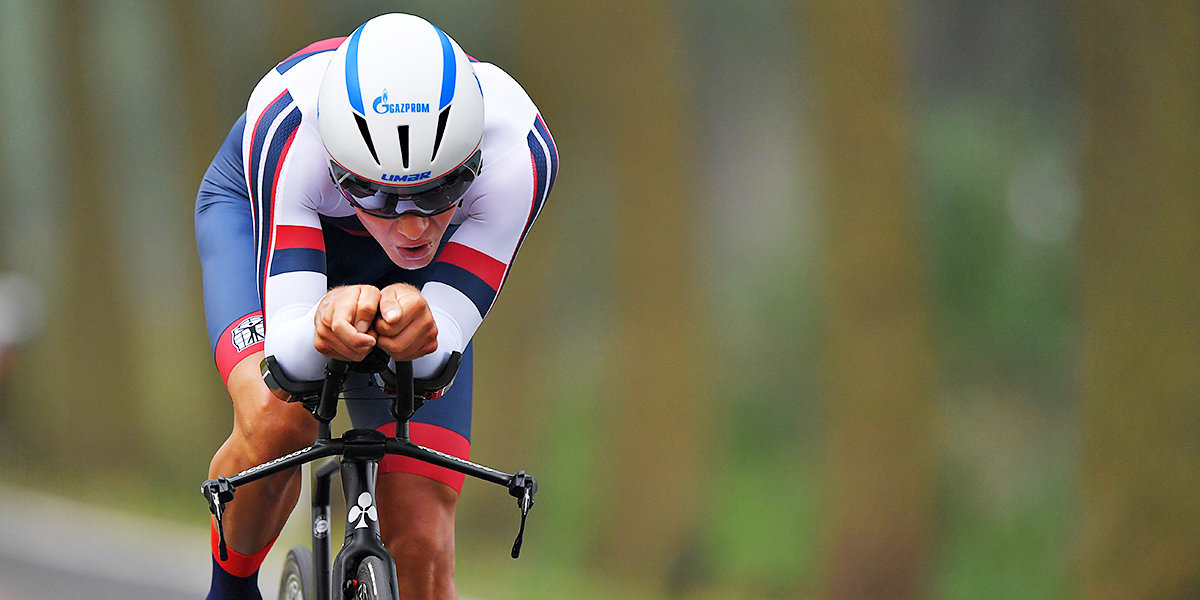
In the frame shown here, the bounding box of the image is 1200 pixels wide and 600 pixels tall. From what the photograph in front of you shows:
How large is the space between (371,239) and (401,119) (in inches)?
26.7

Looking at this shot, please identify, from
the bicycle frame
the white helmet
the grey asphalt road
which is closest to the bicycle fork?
the bicycle frame

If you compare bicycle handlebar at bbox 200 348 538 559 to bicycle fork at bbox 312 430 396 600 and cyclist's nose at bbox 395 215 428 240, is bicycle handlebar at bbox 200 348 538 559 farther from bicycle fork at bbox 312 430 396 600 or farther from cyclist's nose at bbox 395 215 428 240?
cyclist's nose at bbox 395 215 428 240

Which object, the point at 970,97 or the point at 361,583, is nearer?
the point at 361,583

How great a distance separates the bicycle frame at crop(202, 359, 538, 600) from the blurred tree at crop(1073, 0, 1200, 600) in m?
2.57

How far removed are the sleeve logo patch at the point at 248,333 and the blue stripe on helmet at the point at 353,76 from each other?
667mm

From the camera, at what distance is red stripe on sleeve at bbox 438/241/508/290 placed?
209 centimetres

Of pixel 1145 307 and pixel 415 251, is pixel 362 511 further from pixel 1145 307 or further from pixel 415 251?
pixel 1145 307

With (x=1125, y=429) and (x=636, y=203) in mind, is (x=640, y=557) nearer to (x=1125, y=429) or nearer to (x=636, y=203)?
(x=636, y=203)

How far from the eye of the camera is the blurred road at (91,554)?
13.9 ft

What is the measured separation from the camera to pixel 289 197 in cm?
204

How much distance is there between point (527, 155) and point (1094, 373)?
242 centimetres

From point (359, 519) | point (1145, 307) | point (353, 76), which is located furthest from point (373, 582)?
point (1145, 307)

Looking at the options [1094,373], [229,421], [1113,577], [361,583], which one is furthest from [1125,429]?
[229,421]

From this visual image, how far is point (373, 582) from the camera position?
1812 millimetres
